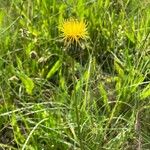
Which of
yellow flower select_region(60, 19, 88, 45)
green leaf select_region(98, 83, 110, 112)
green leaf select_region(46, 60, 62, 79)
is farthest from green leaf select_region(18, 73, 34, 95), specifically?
yellow flower select_region(60, 19, 88, 45)

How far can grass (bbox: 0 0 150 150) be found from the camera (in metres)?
1.32

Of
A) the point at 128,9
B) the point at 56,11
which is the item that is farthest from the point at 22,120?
the point at 128,9

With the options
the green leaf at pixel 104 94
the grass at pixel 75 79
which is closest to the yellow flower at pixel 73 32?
the grass at pixel 75 79

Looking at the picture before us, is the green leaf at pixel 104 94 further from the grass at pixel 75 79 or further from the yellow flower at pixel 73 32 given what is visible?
the yellow flower at pixel 73 32

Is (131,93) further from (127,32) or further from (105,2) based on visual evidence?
(105,2)

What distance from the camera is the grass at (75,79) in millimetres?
1322

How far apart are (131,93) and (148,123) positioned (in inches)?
4.2

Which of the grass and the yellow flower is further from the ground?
the yellow flower

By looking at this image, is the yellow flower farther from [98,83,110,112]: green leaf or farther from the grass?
[98,83,110,112]: green leaf

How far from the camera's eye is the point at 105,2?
1833 millimetres

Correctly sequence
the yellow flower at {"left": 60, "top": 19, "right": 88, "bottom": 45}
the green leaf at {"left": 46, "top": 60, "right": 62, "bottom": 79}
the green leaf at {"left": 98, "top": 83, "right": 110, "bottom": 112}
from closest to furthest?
the yellow flower at {"left": 60, "top": 19, "right": 88, "bottom": 45}, the green leaf at {"left": 98, "top": 83, "right": 110, "bottom": 112}, the green leaf at {"left": 46, "top": 60, "right": 62, "bottom": 79}

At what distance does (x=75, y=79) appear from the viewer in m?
1.57

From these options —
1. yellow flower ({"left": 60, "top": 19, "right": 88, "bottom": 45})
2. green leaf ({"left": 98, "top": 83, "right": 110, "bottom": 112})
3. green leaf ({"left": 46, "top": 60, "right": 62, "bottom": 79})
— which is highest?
yellow flower ({"left": 60, "top": 19, "right": 88, "bottom": 45})

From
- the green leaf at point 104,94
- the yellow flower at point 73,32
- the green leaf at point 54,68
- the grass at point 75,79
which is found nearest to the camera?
the yellow flower at point 73,32
